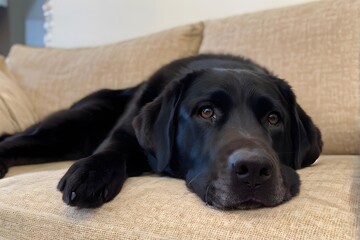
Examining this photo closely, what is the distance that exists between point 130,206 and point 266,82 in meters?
0.60

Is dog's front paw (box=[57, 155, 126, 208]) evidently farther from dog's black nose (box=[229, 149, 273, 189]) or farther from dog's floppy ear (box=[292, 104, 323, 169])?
dog's floppy ear (box=[292, 104, 323, 169])

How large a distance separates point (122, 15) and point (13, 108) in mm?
1131

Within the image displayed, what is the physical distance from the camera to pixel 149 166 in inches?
57.9

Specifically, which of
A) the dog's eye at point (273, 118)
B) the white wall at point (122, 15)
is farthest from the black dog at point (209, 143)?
the white wall at point (122, 15)

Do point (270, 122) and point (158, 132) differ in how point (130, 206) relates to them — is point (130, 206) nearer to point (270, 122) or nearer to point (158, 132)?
point (158, 132)

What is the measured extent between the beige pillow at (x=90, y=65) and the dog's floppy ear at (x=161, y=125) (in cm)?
99

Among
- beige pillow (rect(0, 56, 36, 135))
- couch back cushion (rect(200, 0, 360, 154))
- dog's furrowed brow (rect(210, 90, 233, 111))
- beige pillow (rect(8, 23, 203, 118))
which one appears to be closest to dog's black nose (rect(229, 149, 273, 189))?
dog's furrowed brow (rect(210, 90, 233, 111))

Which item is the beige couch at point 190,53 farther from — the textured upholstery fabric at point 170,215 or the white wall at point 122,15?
the white wall at point 122,15

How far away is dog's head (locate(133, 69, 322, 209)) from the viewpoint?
3.19 feet

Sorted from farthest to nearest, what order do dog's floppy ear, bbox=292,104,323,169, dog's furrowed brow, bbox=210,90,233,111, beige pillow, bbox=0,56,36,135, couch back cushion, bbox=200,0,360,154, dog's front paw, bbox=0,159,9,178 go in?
beige pillow, bbox=0,56,36,135 → couch back cushion, bbox=200,0,360,154 → dog's front paw, bbox=0,159,9,178 → dog's floppy ear, bbox=292,104,323,169 → dog's furrowed brow, bbox=210,90,233,111

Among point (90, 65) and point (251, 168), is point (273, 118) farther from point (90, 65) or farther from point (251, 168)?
point (90, 65)

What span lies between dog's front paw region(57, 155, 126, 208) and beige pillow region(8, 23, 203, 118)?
1259 millimetres

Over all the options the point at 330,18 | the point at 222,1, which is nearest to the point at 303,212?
the point at 330,18

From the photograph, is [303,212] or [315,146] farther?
[315,146]
